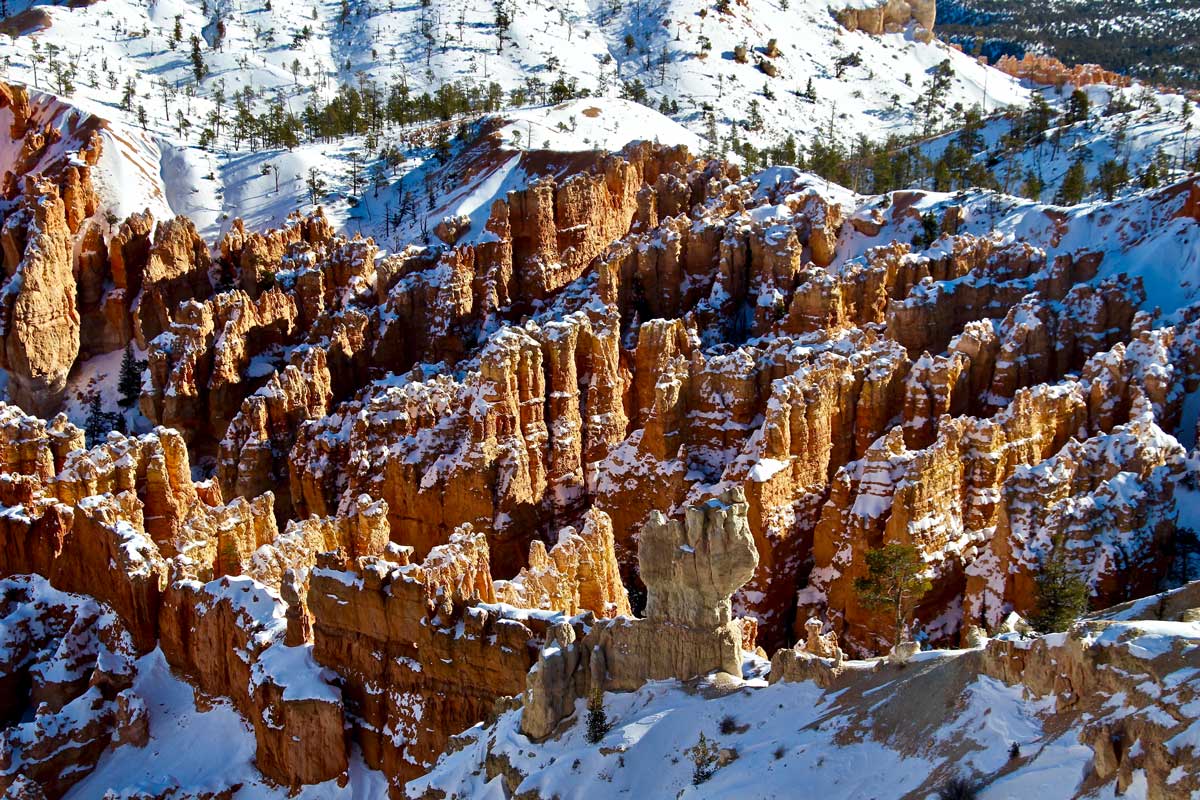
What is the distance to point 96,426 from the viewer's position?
68.1m

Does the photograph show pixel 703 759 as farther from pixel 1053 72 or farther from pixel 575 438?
pixel 1053 72

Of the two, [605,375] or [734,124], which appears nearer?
[605,375]

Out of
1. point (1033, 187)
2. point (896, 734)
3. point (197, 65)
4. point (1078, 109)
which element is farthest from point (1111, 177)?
point (197, 65)

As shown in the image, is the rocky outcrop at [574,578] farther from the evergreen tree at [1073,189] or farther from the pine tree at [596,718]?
the evergreen tree at [1073,189]

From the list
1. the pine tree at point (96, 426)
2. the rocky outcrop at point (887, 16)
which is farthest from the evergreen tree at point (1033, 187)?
the rocky outcrop at point (887, 16)

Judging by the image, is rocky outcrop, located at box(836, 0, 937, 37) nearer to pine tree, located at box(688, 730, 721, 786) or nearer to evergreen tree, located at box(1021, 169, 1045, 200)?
evergreen tree, located at box(1021, 169, 1045, 200)

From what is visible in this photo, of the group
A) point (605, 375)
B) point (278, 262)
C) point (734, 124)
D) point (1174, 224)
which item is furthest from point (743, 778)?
point (734, 124)

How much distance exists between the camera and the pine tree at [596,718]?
74.7ft

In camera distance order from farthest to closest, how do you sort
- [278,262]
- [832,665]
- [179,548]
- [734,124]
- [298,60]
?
[298,60] → [734,124] → [278,262] → [179,548] → [832,665]

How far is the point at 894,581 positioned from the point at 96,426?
5386cm

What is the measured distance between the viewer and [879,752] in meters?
18.4

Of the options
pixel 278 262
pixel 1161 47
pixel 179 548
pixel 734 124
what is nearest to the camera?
pixel 179 548

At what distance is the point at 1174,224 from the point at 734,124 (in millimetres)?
64704

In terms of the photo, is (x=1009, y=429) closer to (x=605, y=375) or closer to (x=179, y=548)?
(x=605, y=375)
